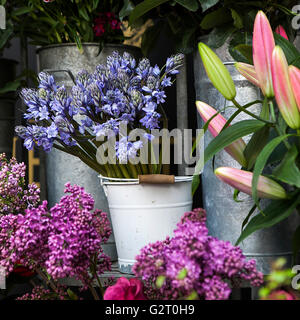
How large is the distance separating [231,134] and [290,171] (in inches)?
4.2

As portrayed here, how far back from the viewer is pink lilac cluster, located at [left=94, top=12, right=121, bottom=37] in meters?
1.16

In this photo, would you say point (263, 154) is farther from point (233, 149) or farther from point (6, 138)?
point (6, 138)

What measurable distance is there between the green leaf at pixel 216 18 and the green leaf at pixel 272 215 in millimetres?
479

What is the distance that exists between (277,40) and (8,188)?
53cm

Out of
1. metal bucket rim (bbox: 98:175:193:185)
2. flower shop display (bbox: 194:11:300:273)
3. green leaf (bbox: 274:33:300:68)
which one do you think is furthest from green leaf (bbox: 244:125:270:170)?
metal bucket rim (bbox: 98:175:193:185)

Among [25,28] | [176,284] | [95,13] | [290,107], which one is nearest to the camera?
[176,284]

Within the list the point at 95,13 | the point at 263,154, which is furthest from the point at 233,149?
the point at 95,13

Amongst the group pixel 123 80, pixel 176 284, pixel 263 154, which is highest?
pixel 123 80

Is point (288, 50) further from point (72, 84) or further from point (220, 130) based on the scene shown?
point (72, 84)

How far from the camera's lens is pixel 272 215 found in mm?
628

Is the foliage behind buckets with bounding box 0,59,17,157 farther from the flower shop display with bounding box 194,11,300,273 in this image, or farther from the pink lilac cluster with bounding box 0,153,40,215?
the flower shop display with bounding box 194,11,300,273

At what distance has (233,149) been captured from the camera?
0.73m

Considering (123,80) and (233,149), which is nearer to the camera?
(233,149)

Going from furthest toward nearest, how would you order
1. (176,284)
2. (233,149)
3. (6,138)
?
(6,138), (233,149), (176,284)
